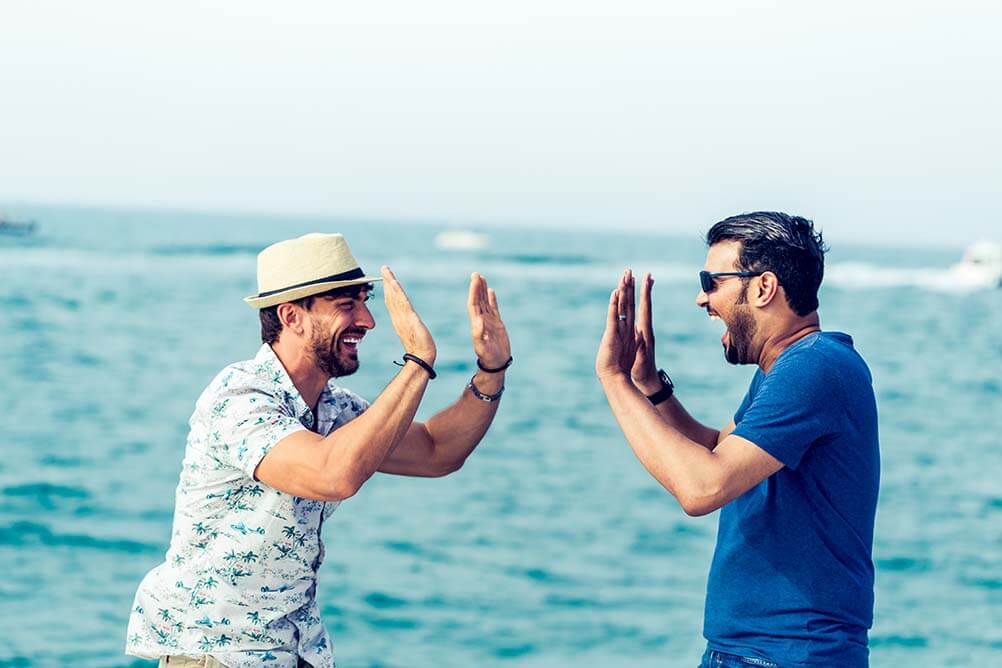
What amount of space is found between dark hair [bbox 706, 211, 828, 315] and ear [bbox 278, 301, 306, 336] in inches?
48.9

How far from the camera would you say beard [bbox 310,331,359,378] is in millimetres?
3736

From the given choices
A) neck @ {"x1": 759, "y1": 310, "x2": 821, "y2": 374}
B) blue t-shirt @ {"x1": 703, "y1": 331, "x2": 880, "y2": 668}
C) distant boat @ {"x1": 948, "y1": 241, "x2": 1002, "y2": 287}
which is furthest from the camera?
distant boat @ {"x1": 948, "y1": 241, "x2": 1002, "y2": 287}

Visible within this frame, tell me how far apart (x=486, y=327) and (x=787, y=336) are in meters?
0.90

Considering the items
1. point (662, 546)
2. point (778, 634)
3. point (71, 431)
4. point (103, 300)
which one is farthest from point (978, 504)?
point (103, 300)

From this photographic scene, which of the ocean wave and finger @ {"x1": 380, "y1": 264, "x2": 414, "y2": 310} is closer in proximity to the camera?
finger @ {"x1": 380, "y1": 264, "x2": 414, "y2": 310}

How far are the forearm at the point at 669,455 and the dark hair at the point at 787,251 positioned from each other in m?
0.49

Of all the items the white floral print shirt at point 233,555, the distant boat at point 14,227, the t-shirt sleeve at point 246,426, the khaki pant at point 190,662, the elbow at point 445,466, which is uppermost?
the distant boat at point 14,227

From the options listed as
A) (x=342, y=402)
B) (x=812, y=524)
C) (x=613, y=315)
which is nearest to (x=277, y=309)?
(x=342, y=402)

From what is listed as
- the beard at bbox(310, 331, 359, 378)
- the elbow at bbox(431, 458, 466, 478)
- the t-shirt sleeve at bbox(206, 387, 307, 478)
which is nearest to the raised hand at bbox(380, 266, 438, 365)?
the beard at bbox(310, 331, 359, 378)

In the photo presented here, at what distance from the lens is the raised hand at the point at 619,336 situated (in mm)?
3525

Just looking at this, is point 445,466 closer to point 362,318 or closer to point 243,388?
point 362,318

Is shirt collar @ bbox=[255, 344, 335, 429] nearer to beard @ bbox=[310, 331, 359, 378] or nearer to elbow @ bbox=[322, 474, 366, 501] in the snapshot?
beard @ bbox=[310, 331, 359, 378]

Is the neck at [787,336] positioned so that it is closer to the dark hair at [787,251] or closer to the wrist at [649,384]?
the dark hair at [787,251]

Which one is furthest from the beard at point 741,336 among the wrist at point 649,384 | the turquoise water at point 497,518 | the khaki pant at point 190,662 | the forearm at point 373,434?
the turquoise water at point 497,518
